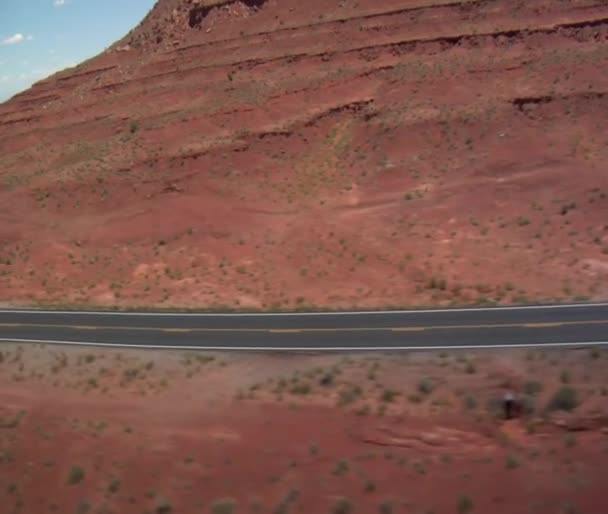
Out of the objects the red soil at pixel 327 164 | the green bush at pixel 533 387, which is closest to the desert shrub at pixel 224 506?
the green bush at pixel 533 387

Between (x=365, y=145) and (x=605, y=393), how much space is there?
34030 millimetres

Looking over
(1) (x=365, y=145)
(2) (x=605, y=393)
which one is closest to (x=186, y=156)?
(1) (x=365, y=145)

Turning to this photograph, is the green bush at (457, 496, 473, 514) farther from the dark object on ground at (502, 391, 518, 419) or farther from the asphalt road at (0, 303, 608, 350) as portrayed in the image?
the asphalt road at (0, 303, 608, 350)

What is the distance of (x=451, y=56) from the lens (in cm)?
5253

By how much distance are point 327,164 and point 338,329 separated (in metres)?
24.0

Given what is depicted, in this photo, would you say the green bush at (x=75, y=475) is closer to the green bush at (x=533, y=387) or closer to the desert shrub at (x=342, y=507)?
the desert shrub at (x=342, y=507)

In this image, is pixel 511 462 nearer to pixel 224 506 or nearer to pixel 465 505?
pixel 465 505

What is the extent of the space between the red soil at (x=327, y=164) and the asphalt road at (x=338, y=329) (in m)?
2.73

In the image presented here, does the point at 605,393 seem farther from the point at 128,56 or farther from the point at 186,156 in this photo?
the point at 128,56

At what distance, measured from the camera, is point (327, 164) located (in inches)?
1849

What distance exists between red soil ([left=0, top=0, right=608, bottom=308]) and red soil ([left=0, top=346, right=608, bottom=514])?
34.6 feet

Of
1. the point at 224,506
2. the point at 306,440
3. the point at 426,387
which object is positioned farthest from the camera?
the point at 426,387

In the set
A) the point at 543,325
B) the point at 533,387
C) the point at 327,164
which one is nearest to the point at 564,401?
the point at 533,387

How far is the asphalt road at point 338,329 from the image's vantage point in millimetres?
21422
